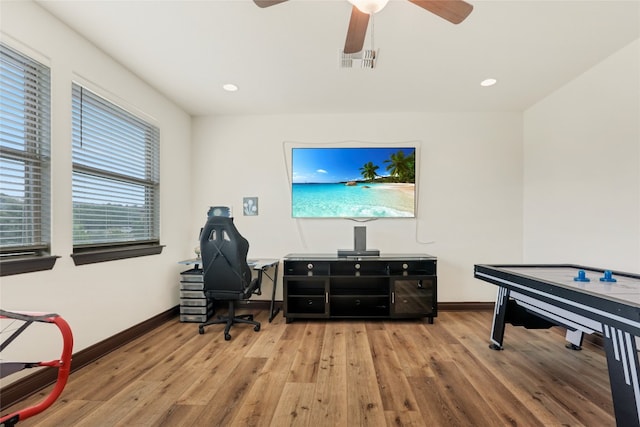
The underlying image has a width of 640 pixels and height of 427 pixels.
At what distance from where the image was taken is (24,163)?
200cm

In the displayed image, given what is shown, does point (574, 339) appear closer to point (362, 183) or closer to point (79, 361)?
point (362, 183)

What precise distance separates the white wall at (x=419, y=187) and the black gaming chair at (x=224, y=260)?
101 cm

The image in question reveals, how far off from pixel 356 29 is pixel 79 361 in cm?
314

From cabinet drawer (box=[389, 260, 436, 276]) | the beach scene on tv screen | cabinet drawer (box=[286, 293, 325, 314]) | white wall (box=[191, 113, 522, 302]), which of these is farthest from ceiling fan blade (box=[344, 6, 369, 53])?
cabinet drawer (box=[286, 293, 325, 314])

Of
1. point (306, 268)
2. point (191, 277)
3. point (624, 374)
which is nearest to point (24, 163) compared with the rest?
point (191, 277)

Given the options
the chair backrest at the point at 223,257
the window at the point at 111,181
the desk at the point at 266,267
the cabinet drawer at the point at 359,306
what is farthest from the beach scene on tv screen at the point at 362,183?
the window at the point at 111,181

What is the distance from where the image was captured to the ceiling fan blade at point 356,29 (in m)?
1.59

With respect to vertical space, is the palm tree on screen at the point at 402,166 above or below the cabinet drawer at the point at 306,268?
above

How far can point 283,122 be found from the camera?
13.2 feet

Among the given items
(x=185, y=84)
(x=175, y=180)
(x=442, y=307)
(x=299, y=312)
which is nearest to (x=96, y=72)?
(x=185, y=84)

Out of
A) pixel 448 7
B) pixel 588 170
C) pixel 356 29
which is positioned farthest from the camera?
pixel 588 170

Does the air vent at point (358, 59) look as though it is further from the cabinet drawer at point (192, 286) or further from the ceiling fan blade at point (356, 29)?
the cabinet drawer at point (192, 286)

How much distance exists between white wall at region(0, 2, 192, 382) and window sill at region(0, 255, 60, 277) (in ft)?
0.13

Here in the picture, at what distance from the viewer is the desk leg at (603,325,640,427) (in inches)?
57.3
